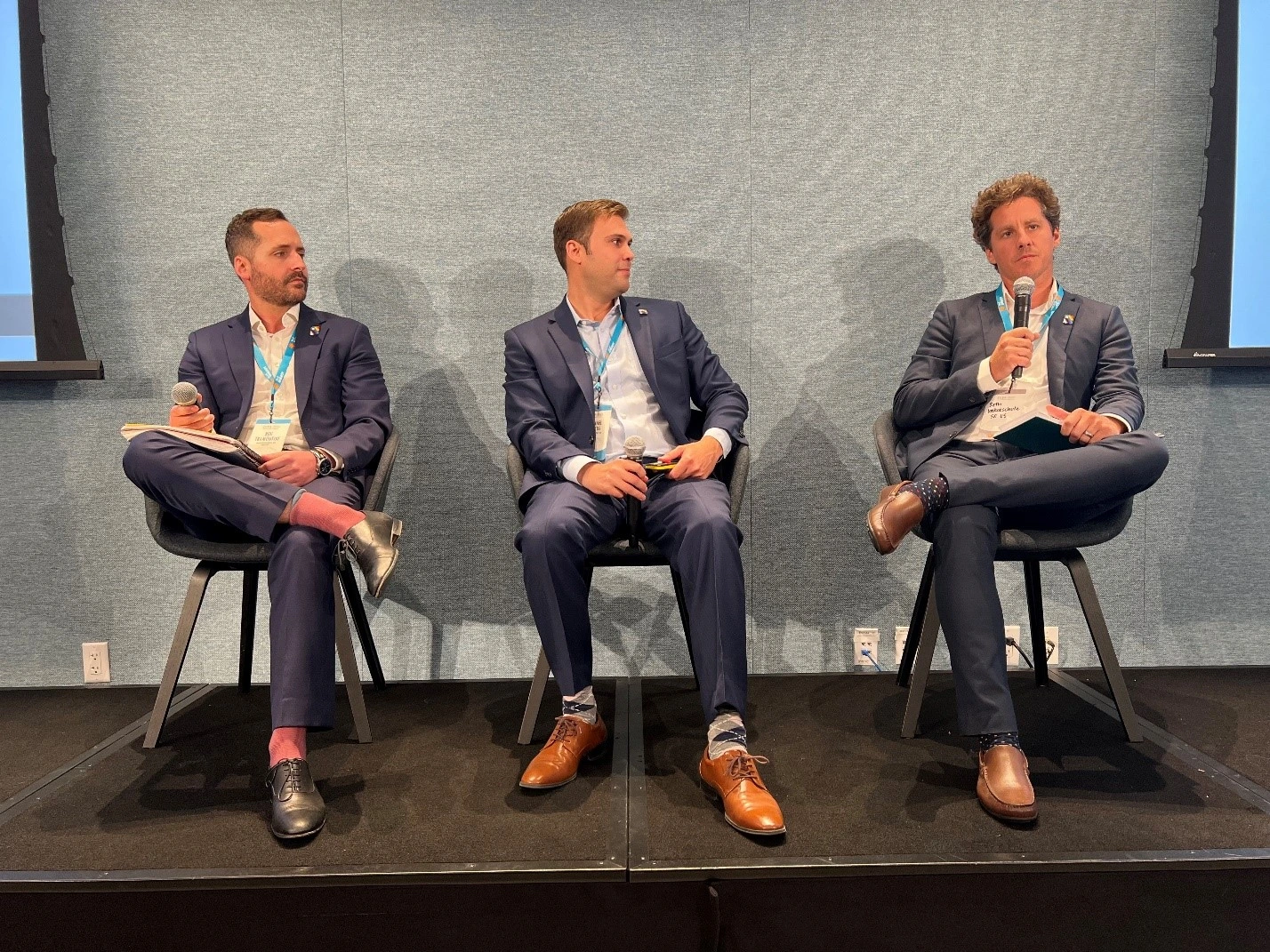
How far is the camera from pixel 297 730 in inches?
77.7

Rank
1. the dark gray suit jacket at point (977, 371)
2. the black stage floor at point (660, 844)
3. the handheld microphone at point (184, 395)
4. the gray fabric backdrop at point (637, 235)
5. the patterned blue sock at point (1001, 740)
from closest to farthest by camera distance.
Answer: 1. the black stage floor at point (660, 844)
2. the patterned blue sock at point (1001, 740)
3. the handheld microphone at point (184, 395)
4. the dark gray suit jacket at point (977, 371)
5. the gray fabric backdrop at point (637, 235)

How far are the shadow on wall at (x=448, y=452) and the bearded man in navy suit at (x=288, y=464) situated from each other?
1.38ft

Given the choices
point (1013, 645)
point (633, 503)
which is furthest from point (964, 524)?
point (1013, 645)

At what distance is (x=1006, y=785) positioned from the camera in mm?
1847

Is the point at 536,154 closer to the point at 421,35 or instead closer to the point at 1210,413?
the point at 421,35

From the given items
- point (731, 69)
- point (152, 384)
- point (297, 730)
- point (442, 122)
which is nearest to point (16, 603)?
point (152, 384)

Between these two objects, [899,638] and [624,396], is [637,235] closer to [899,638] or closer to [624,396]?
[624,396]

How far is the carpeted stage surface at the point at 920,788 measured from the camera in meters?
1.75

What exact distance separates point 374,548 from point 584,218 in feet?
3.70

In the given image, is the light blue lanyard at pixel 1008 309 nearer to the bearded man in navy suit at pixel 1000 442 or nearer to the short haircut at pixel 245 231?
the bearded man in navy suit at pixel 1000 442

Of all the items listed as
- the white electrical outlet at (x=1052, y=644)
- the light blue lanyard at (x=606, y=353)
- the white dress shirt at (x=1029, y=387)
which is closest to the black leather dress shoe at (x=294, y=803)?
the light blue lanyard at (x=606, y=353)

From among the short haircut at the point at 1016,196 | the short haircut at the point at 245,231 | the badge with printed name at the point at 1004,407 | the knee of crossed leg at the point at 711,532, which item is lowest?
the knee of crossed leg at the point at 711,532

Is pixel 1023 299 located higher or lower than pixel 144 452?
higher

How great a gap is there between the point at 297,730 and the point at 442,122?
207 cm
